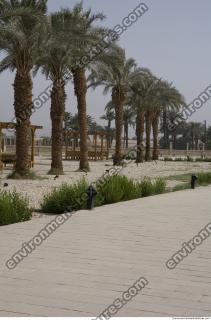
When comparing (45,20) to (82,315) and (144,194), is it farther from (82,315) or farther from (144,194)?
(82,315)

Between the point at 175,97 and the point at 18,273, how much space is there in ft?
132

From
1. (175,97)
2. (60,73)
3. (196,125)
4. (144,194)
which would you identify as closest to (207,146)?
(196,125)

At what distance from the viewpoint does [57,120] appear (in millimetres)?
24391

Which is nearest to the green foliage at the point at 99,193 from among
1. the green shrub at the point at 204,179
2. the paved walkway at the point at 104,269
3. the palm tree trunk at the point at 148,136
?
the paved walkway at the point at 104,269

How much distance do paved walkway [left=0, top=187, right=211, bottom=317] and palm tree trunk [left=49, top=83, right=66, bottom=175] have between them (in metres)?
15.5

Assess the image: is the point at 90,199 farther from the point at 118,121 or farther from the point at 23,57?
the point at 118,121

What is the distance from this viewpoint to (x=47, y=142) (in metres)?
93.8

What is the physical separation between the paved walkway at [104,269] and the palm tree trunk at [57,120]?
15492 millimetres

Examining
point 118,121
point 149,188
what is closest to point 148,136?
point 118,121

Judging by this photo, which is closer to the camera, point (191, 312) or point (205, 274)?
point (191, 312)

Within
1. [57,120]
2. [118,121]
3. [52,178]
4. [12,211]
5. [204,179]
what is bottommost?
[52,178]

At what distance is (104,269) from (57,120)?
19.5 m

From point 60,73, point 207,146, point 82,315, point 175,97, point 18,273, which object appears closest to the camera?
point 82,315

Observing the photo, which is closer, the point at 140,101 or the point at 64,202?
the point at 64,202
